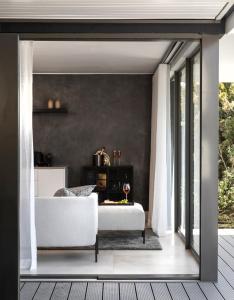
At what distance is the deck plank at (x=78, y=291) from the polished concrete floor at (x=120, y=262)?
451mm

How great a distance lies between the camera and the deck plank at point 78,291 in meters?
5.40

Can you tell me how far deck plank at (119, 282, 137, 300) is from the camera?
5395 millimetres

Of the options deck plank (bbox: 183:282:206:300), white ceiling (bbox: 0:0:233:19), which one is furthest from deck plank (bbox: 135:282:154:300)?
white ceiling (bbox: 0:0:233:19)

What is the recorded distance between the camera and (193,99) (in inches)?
307

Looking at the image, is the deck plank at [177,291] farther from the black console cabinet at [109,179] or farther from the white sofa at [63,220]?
the black console cabinet at [109,179]

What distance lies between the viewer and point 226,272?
21.2 ft

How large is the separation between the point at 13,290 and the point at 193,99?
3.92 m

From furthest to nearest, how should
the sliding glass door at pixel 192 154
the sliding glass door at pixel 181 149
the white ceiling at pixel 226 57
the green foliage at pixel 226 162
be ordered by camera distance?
the green foliage at pixel 226 162, the sliding glass door at pixel 181 149, the sliding glass door at pixel 192 154, the white ceiling at pixel 226 57

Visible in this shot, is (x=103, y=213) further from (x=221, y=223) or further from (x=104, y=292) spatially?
(x=221, y=223)

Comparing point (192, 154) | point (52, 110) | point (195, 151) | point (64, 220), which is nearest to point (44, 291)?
point (64, 220)

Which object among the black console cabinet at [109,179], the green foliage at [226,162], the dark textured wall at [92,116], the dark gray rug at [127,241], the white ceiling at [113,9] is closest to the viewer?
the white ceiling at [113,9]

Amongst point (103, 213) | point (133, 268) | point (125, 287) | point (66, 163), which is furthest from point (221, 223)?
point (125, 287)

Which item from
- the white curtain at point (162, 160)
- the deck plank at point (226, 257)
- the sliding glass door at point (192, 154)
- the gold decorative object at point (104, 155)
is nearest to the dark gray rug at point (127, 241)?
the white curtain at point (162, 160)

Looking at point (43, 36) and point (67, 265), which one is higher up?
point (43, 36)
